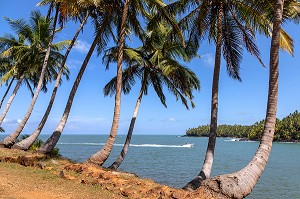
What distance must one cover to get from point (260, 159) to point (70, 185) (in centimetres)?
574

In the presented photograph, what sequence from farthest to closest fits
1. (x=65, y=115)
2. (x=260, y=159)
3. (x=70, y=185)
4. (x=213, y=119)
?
1. (x=65, y=115)
2. (x=213, y=119)
3. (x=70, y=185)
4. (x=260, y=159)

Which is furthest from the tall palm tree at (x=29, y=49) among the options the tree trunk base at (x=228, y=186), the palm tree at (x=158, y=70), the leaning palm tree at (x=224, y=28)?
the tree trunk base at (x=228, y=186)

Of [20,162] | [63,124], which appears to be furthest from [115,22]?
[20,162]

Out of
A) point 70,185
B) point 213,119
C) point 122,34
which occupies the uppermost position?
point 122,34

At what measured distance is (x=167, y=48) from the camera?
20.3 meters

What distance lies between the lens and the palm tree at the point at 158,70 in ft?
64.0

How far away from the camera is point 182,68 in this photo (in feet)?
64.0

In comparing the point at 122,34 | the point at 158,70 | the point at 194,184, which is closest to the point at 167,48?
the point at 158,70

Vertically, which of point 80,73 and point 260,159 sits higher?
point 80,73

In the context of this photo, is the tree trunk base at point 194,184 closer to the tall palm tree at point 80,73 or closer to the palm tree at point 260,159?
the palm tree at point 260,159

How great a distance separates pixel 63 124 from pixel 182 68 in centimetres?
786

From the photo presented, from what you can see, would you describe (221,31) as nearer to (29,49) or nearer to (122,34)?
(122,34)

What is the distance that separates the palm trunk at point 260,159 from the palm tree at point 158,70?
9.08 m

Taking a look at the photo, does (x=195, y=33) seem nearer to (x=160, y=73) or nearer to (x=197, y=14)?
(x=197, y=14)
